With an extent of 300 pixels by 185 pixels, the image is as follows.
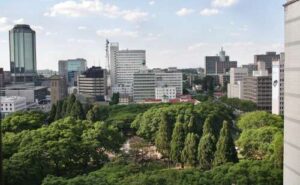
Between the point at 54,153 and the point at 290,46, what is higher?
the point at 290,46

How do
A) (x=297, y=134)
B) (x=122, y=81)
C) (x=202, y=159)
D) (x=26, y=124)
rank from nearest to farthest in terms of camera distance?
1. (x=297, y=134)
2. (x=202, y=159)
3. (x=26, y=124)
4. (x=122, y=81)

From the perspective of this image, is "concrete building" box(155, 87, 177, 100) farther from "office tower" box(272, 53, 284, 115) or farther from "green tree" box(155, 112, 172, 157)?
"green tree" box(155, 112, 172, 157)

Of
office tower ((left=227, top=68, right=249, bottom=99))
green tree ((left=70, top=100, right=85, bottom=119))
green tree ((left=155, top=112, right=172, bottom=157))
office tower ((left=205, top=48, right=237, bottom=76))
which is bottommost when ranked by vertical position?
green tree ((left=155, top=112, right=172, bottom=157))

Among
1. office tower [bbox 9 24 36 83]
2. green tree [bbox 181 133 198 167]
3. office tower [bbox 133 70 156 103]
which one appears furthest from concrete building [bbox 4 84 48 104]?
green tree [bbox 181 133 198 167]

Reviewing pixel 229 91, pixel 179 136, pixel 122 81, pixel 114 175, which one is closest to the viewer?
pixel 114 175

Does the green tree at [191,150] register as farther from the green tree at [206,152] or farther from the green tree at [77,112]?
the green tree at [77,112]

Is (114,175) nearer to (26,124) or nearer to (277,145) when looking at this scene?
(277,145)

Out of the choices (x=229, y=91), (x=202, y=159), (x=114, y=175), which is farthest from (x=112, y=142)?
(x=229, y=91)
